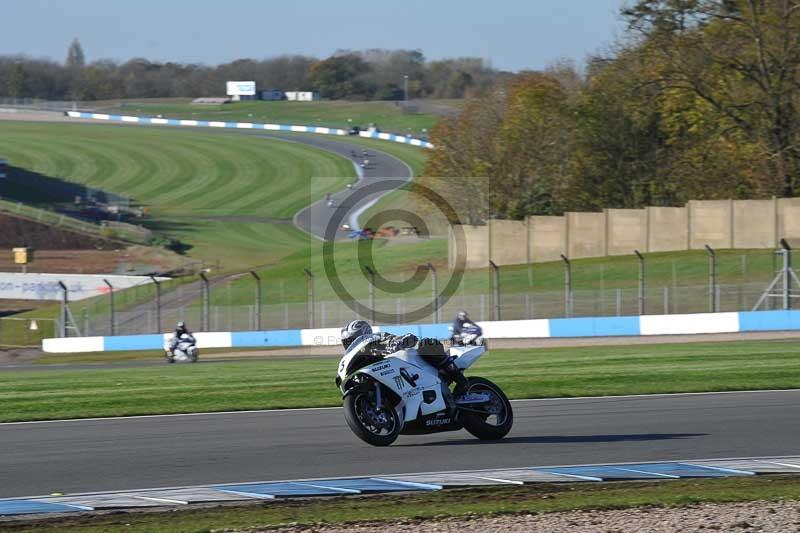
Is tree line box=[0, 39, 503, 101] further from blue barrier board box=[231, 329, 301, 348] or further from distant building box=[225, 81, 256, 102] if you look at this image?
blue barrier board box=[231, 329, 301, 348]

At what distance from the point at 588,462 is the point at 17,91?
166489 mm

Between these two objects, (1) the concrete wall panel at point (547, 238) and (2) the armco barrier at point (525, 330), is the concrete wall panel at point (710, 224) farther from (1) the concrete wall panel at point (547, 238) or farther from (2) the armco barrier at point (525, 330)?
(2) the armco barrier at point (525, 330)

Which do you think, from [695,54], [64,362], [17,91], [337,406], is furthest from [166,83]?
[337,406]

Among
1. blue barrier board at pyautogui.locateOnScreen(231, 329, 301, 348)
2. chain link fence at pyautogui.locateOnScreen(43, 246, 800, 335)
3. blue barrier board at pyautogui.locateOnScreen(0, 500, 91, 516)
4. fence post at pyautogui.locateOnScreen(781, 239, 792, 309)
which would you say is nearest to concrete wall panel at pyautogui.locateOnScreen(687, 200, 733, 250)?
chain link fence at pyautogui.locateOnScreen(43, 246, 800, 335)

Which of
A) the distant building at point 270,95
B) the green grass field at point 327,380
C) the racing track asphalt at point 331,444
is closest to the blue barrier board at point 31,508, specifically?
the racing track asphalt at point 331,444

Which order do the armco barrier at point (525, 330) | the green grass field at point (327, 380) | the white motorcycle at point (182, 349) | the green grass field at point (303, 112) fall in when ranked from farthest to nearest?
the green grass field at point (303, 112) → the armco barrier at point (525, 330) → the white motorcycle at point (182, 349) → the green grass field at point (327, 380)

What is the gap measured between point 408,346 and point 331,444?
1334mm

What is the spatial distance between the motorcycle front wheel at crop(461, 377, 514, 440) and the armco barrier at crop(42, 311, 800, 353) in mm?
21225

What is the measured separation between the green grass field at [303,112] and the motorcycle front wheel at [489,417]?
122 metres

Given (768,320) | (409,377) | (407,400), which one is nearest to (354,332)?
(409,377)

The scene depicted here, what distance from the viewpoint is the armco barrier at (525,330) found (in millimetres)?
34406

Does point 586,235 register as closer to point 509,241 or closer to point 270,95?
point 509,241

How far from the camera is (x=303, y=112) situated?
149125 mm

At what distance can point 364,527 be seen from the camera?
28.4 ft
